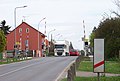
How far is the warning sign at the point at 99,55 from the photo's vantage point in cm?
1509

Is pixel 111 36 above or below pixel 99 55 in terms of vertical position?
above

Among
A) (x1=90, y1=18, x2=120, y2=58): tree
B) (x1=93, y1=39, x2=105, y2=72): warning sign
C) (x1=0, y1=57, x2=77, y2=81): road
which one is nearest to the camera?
(x1=93, y1=39, x2=105, y2=72): warning sign

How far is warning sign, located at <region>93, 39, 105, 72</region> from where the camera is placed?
15086 millimetres

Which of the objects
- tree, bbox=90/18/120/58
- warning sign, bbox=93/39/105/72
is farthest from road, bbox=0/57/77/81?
tree, bbox=90/18/120/58

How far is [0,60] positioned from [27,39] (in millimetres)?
61566

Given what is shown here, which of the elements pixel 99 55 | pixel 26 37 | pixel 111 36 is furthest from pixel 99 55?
pixel 26 37

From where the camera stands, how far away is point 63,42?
289ft

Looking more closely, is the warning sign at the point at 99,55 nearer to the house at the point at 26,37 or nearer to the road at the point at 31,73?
the road at the point at 31,73

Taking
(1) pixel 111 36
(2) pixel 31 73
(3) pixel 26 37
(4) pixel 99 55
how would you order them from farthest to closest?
(3) pixel 26 37 → (1) pixel 111 36 → (2) pixel 31 73 → (4) pixel 99 55

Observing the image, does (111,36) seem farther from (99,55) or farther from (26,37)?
(26,37)

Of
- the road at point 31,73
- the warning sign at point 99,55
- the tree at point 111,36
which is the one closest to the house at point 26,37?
the tree at point 111,36

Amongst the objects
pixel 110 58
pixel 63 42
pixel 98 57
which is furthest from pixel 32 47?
pixel 98 57

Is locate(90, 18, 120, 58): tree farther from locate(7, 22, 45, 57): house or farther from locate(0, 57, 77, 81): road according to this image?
locate(7, 22, 45, 57): house

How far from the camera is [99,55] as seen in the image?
1521 centimetres
